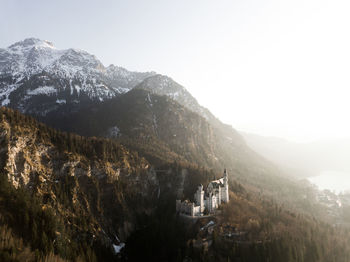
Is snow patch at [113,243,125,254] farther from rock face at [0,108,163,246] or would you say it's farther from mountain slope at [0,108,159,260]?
rock face at [0,108,163,246]

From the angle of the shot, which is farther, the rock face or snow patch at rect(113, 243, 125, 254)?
snow patch at rect(113, 243, 125, 254)

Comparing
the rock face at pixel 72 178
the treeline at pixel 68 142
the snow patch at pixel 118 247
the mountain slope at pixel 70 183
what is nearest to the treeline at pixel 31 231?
the mountain slope at pixel 70 183

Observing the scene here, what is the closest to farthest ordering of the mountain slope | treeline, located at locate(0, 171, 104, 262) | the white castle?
treeline, located at locate(0, 171, 104, 262), the mountain slope, the white castle

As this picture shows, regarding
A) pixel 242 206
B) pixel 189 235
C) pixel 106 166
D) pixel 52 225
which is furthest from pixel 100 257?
pixel 242 206

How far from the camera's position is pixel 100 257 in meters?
74.0

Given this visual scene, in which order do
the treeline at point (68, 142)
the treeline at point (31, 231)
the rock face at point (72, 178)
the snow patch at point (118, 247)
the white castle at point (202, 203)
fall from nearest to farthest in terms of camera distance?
the treeline at point (31, 231)
the rock face at point (72, 178)
the treeline at point (68, 142)
the snow patch at point (118, 247)
the white castle at point (202, 203)

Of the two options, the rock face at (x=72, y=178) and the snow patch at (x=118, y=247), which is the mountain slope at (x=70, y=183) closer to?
the rock face at (x=72, y=178)

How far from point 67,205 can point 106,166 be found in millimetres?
25858

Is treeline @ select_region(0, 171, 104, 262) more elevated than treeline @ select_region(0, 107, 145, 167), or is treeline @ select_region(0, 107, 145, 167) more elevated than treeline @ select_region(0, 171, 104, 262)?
treeline @ select_region(0, 107, 145, 167)

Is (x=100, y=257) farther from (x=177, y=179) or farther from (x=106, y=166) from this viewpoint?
(x=177, y=179)

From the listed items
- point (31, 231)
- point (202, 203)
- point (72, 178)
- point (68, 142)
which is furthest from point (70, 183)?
point (202, 203)

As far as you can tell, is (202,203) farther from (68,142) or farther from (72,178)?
(68,142)

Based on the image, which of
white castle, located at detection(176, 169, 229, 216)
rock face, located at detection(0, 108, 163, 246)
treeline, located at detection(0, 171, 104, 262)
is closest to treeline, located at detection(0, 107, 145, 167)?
rock face, located at detection(0, 108, 163, 246)

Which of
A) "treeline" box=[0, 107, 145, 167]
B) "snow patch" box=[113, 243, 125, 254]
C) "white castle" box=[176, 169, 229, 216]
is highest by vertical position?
"treeline" box=[0, 107, 145, 167]
